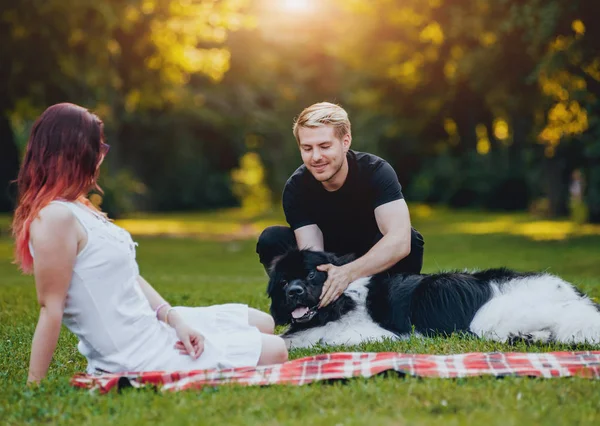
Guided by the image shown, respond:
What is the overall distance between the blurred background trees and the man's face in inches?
347

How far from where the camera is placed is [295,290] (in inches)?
228

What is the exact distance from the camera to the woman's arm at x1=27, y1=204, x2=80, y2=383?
4184 millimetres

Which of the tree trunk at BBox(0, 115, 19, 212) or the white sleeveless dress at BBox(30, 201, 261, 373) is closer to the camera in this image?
the white sleeveless dress at BBox(30, 201, 261, 373)

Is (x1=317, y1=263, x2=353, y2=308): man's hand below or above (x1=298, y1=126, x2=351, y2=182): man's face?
below

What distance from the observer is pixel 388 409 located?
155 inches

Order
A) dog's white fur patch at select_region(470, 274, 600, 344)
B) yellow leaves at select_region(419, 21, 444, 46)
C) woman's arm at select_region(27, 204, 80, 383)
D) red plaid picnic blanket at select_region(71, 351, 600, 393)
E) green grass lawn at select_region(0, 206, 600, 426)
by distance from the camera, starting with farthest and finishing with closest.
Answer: yellow leaves at select_region(419, 21, 444, 46), dog's white fur patch at select_region(470, 274, 600, 344), red plaid picnic blanket at select_region(71, 351, 600, 393), woman's arm at select_region(27, 204, 80, 383), green grass lawn at select_region(0, 206, 600, 426)

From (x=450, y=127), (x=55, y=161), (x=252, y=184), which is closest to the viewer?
(x=55, y=161)

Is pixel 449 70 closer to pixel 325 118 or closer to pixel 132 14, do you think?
pixel 132 14

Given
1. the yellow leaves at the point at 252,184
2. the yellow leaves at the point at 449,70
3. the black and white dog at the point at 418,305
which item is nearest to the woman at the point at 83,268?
the black and white dog at the point at 418,305

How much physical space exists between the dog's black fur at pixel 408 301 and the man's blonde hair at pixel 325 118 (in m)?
1.01

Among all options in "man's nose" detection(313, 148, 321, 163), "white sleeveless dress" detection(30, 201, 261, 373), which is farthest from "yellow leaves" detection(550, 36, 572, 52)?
"white sleeveless dress" detection(30, 201, 261, 373)

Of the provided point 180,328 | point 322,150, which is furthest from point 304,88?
point 180,328

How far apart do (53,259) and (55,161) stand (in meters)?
0.53

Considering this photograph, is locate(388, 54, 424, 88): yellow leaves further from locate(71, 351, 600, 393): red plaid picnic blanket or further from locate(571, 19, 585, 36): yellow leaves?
locate(71, 351, 600, 393): red plaid picnic blanket
